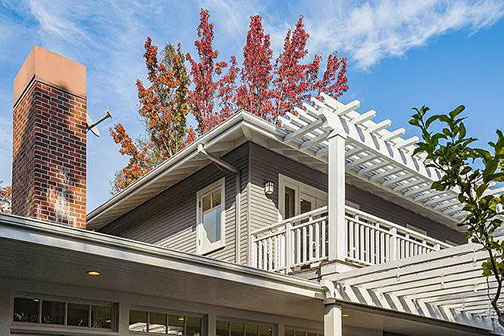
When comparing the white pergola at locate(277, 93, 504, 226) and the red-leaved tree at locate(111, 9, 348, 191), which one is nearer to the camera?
the white pergola at locate(277, 93, 504, 226)

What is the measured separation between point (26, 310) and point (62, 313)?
0.43m

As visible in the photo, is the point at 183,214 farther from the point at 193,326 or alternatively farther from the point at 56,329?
the point at 56,329

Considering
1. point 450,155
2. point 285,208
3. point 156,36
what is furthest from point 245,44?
point 450,155

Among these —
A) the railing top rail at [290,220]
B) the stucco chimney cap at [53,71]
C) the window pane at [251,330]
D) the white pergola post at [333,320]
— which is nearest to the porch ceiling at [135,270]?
the white pergola post at [333,320]

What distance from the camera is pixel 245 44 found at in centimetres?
2309

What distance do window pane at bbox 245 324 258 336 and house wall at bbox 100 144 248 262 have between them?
1.65 metres

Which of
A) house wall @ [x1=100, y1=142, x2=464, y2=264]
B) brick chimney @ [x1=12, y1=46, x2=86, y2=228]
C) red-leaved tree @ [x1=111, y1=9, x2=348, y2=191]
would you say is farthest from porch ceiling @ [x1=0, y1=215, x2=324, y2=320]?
red-leaved tree @ [x1=111, y1=9, x2=348, y2=191]

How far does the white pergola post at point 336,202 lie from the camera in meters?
8.38

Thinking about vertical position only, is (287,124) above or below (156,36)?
below

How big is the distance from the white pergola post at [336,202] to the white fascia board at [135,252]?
2.02ft

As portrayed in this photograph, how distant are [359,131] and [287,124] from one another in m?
1.19

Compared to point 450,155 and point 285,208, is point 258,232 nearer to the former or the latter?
point 285,208

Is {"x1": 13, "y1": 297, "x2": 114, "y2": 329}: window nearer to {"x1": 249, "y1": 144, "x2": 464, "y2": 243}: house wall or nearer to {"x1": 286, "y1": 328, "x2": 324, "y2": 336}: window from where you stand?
{"x1": 286, "y1": 328, "x2": 324, "y2": 336}: window

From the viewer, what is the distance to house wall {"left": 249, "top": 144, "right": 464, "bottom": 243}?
1061cm
